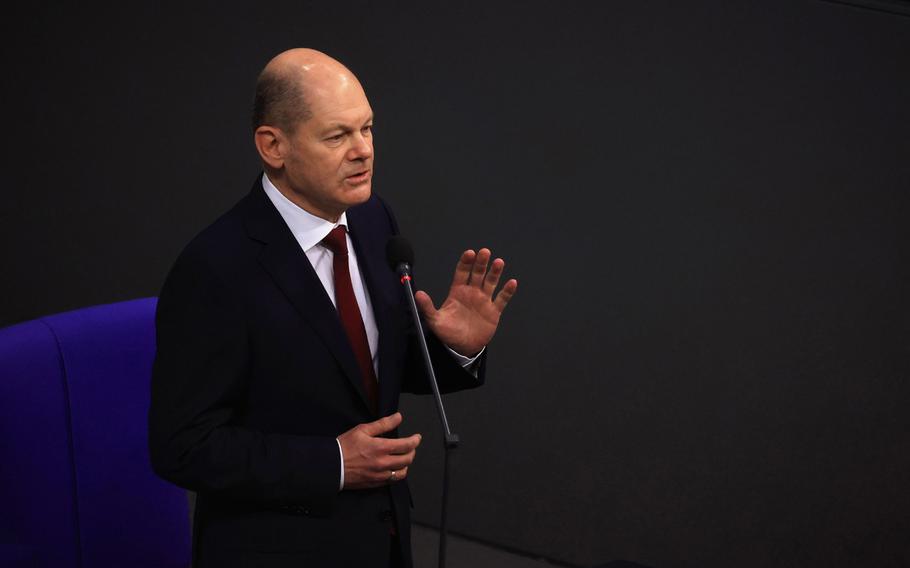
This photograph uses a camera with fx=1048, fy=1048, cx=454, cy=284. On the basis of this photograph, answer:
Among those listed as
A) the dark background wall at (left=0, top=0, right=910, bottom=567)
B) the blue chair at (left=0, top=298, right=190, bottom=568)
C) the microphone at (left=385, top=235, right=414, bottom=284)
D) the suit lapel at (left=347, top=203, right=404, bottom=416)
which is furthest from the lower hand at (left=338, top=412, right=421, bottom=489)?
the dark background wall at (left=0, top=0, right=910, bottom=567)

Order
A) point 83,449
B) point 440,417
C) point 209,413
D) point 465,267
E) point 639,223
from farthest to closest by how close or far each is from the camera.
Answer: point 639,223 → point 83,449 → point 465,267 → point 209,413 → point 440,417

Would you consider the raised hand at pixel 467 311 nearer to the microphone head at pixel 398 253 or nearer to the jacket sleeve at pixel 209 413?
the microphone head at pixel 398 253

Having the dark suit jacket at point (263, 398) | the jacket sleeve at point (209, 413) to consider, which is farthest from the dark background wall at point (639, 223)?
the jacket sleeve at point (209, 413)

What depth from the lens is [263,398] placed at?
1538 millimetres

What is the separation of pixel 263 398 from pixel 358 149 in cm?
39

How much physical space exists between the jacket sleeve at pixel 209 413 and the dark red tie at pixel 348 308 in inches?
5.7

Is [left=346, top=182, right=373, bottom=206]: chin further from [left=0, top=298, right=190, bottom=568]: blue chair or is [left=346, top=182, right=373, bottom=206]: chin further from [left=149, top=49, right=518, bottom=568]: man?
[left=0, top=298, right=190, bottom=568]: blue chair

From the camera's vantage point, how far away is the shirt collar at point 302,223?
1.58m

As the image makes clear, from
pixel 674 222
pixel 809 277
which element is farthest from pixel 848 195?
pixel 674 222

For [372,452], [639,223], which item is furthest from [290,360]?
[639,223]

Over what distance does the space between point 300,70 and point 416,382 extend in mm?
573

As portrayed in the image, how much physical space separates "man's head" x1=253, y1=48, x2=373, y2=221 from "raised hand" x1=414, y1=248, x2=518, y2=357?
235mm

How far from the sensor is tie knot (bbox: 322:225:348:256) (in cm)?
160

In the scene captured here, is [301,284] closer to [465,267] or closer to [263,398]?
[263,398]
